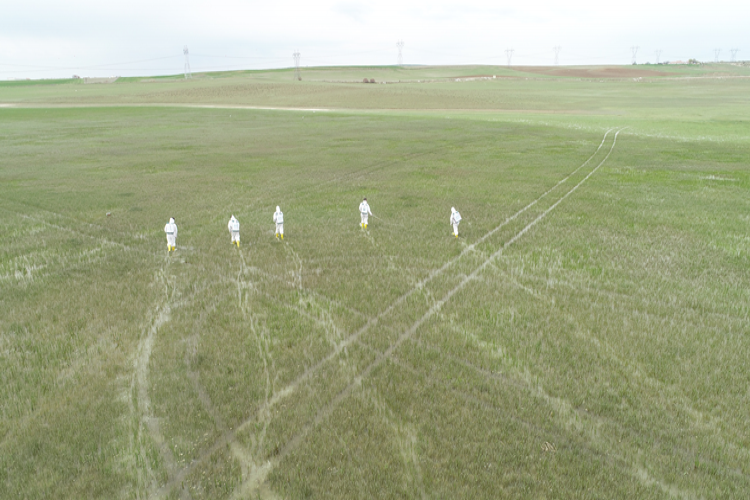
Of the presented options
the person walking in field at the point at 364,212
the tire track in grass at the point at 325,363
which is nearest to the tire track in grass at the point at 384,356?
the tire track in grass at the point at 325,363

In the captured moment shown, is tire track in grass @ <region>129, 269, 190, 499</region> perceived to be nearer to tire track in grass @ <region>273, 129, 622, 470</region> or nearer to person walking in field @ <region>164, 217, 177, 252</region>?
tire track in grass @ <region>273, 129, 622, 470</region>

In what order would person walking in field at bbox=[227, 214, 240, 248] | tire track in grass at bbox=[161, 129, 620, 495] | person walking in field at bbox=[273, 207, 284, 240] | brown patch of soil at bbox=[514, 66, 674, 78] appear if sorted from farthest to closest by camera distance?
brown patch of soil at bbox=[514, 66, 674, 78], person walking in field at bbox=[273, 207, 284, 240], person walking in field at bbox=[227, 214, 240, 248], tire track in grass at bbox=[161, 129, 620, 495]

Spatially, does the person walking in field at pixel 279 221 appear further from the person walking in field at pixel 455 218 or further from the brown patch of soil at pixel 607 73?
the brown patch of soil at pixel 607 73

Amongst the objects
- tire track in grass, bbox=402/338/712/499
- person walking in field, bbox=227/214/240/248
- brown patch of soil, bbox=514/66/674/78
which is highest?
brown patch of soil, bbox=514/66/674/78

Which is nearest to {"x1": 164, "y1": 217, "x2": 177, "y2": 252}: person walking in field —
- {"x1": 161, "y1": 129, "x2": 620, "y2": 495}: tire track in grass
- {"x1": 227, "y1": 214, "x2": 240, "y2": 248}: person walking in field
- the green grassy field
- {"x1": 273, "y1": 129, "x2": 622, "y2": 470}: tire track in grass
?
the green grassy field

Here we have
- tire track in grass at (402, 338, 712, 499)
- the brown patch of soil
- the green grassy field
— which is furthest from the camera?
the brown patch of soil

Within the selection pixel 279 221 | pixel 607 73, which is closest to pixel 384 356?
pixel 279 221

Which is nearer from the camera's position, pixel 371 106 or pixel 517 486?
pixel 517 486

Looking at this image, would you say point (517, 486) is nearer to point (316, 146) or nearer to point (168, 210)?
point (168, 210)

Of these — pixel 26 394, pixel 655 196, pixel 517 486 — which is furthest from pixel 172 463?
pixel 655 196
